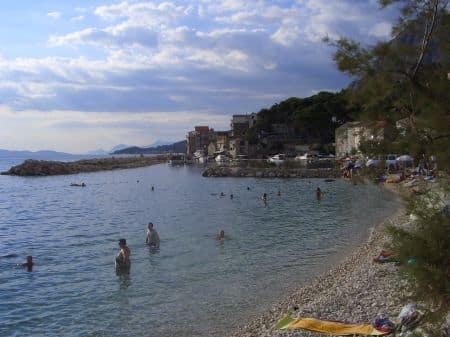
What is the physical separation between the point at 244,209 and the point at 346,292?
23.2m

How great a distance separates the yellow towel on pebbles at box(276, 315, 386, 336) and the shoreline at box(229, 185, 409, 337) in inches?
7.9

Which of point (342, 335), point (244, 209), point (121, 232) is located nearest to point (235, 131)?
point (244, 209)

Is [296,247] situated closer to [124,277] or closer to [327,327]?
[124,277]

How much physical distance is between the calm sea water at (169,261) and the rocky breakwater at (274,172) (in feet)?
78.3

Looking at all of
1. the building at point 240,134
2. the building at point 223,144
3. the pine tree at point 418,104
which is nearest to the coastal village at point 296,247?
the pine tree at point 418,104

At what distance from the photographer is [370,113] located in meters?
6.68

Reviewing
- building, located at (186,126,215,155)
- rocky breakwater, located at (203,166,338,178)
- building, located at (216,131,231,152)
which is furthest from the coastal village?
building, located at (186,126,215,155)

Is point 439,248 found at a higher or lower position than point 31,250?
higher

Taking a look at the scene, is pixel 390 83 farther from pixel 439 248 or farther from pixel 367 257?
pixel 367 257

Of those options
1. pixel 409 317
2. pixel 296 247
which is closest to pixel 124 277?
pixel 296 247

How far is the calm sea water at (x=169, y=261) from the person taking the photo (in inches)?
505

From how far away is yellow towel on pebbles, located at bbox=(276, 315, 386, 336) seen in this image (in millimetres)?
9119

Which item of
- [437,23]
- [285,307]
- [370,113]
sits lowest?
[285,307]

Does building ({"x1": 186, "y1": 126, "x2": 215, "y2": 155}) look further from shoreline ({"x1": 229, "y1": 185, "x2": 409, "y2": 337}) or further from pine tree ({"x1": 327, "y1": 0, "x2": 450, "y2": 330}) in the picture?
pine tree ({"x1": 327, "y1": 0, "x2": 450, "y2": 330})
